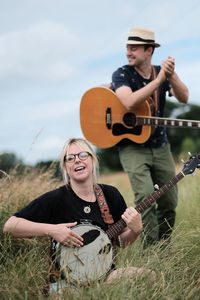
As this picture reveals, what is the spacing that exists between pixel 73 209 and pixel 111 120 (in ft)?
5.98

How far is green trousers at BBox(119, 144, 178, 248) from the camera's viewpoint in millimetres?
4812

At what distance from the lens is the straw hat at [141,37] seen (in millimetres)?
4965

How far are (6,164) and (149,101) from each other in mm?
3318

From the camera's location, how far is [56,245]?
10.7ft

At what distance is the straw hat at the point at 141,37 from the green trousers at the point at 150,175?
3.74 ft

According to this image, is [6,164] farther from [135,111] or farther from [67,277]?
[67,277]

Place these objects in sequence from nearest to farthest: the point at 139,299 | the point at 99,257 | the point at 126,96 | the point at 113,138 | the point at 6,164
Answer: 1. the point at 139,299
2. the point at 99,257
3. the point at 126,96
4. the point at 113,138
5. the point at 6,164

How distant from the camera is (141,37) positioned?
5004mm

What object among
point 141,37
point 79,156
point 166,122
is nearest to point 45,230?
point 79,156

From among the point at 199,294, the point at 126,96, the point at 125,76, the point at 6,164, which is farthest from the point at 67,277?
the point at 6,164

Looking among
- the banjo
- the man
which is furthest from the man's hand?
the banjo

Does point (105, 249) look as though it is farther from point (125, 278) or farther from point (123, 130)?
point (123, 130)

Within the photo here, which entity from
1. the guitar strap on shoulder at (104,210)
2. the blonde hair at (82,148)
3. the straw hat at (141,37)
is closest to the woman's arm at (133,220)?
the guitar strap on shoulder at (104,210)

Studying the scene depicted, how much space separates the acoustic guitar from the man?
0.35ft
